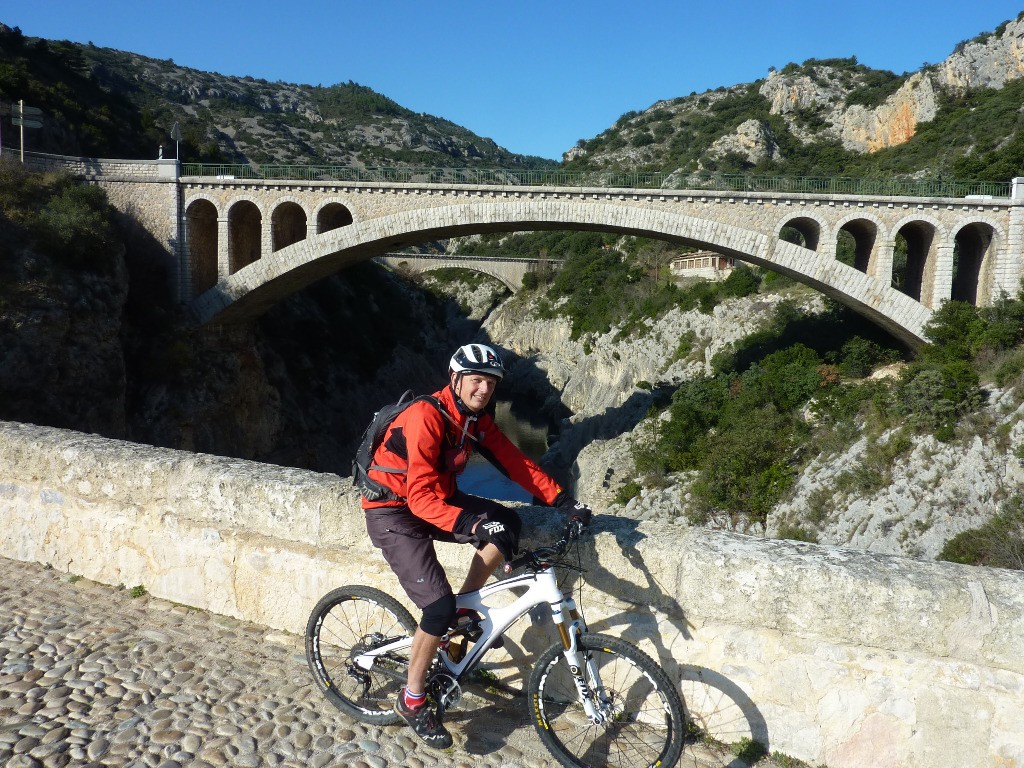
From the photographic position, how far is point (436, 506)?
7.38 feet

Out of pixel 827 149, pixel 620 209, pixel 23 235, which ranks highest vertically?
pixel 827 149

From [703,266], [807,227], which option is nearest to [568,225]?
[807,227]

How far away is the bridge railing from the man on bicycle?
18358 millimetres

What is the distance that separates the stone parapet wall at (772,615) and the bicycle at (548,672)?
20 centimetres

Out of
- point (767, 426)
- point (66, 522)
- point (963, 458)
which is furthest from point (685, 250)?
point (66, 522)

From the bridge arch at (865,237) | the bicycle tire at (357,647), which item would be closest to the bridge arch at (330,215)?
the bridge arch at (865,237)

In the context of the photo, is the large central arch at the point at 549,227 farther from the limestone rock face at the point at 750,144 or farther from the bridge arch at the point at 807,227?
the limestone rock face at the point at 750,144

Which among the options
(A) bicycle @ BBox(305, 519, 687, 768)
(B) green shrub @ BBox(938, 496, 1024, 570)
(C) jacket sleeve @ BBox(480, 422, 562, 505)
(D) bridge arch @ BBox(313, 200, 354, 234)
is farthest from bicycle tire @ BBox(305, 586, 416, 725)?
(D) bridge arch @ BBox(313, 200, 354, 234)

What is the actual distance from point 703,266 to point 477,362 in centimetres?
3134

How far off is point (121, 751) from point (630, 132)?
63530mm

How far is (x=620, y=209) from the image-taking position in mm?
19531

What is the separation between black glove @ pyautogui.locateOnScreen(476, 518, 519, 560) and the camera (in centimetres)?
219

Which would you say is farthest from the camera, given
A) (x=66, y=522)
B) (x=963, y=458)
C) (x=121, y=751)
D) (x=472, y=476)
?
(x=472, y=476)

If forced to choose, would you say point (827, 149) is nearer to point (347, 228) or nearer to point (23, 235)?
point (347, 228)
